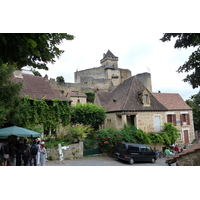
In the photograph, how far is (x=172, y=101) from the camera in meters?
19.2

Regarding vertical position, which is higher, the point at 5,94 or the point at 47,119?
the point at 5,94

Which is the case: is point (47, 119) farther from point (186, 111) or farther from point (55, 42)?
point (186, 111)

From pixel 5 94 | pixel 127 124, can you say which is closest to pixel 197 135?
pixel 127 124

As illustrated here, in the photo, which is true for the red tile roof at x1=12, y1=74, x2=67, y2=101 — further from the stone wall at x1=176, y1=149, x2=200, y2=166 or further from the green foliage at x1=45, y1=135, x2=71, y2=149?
the stone wall at x1=176, y1=149, x2=200, y2=166

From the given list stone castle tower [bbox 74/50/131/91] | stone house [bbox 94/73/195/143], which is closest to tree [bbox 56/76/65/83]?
stone castle tower [bbox 74/50/131/91]

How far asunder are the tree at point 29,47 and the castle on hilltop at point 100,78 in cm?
3058

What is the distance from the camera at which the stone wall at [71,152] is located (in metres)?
9.56

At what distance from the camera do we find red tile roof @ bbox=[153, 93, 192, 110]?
18500 millimetres

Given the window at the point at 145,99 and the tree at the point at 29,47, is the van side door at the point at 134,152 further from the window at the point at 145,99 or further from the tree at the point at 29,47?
the tree at the point at 29,47

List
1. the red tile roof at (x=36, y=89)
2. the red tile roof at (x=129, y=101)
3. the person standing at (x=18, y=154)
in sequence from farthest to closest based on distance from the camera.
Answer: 1. the red tile roof at (x=129, y=101)
2. the red tile roof at (x=36, y=89)
3. the person standing at (x=18, y=154)

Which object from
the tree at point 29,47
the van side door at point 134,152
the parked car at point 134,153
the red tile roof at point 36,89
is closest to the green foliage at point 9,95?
the red tile roof at point 36,89

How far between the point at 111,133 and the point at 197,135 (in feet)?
47.6

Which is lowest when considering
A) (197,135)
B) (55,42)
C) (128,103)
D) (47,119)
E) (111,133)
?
(197,135)

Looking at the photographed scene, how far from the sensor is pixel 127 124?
12.9 m
